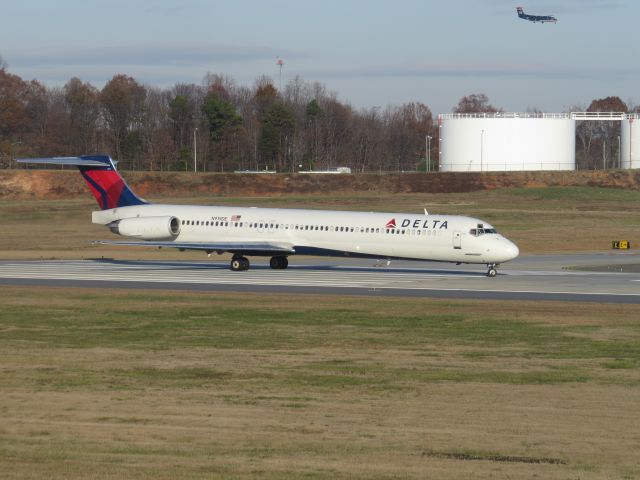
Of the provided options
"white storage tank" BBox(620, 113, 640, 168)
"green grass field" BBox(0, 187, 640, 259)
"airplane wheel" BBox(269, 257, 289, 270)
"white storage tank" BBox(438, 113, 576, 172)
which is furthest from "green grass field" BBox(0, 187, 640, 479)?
"white storage tank" BBox(620, 113, 640, 168)

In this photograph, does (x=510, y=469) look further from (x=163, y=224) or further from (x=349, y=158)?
(x=349, y=158)

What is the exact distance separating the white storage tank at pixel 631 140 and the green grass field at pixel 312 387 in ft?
296

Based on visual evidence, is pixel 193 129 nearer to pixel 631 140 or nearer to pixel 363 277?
pixel 631 140

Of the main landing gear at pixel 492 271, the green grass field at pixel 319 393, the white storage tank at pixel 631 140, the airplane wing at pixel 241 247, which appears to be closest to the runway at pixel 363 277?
the main landing gear at pixel 492 271

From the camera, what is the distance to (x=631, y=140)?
11856 cm

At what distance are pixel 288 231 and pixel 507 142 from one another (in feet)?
231

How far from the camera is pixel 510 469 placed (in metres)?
13.3

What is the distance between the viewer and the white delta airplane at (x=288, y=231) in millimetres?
42094

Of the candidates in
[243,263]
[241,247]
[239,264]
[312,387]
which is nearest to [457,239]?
[241,247]

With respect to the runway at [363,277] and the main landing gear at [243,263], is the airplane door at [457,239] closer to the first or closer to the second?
the runway at [363,277]

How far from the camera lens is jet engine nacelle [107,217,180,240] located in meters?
46.3

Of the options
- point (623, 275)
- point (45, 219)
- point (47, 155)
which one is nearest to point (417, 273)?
point (623, 275)

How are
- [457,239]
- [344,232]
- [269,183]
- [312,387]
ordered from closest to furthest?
[312,387] < [457,239] < [344,232] < [269,183]

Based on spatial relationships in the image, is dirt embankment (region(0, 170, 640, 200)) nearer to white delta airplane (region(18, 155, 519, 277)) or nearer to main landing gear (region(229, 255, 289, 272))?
white delta airplane (region(18, 155, 519, 277))
